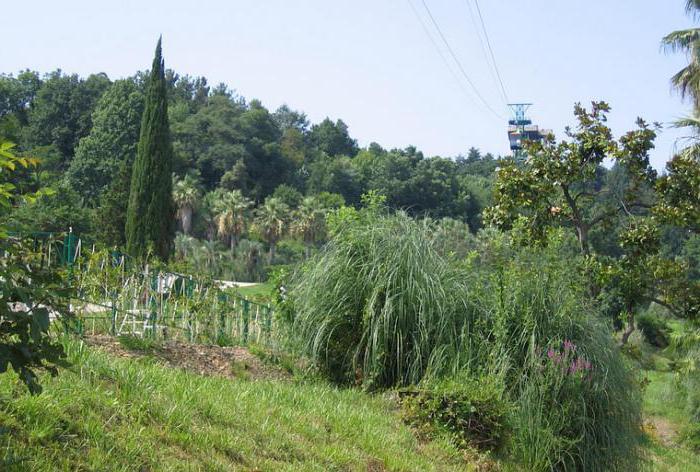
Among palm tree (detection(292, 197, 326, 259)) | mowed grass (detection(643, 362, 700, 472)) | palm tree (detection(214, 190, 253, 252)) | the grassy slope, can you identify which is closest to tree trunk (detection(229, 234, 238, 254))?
palm tree (detection(214, 190, 253, 252))

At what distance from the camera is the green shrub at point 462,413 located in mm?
8148

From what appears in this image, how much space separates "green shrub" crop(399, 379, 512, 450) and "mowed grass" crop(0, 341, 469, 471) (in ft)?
0.81

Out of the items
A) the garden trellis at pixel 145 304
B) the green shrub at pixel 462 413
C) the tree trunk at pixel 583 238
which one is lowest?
the green shrub at pixel 462 413

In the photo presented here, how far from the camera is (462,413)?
8.15 metres

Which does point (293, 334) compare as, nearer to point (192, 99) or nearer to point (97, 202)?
point (97, 202)

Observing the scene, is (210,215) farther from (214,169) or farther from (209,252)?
(214,169)

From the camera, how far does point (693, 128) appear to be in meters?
22.0

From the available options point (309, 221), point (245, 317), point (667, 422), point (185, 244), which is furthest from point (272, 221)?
point (245, 317)

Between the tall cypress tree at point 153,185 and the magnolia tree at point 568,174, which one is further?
the tall cypress tree at point 153,185

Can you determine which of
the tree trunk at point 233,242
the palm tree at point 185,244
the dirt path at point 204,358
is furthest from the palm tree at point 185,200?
the dirt path at point 204,358

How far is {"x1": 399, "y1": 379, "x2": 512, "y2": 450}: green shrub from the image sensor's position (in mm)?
8148

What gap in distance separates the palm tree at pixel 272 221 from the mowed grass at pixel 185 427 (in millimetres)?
60287

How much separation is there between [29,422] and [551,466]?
5.41 metres

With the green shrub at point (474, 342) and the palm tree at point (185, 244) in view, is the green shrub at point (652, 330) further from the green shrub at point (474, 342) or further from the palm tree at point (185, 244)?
the green shrub at point (474, 342)
